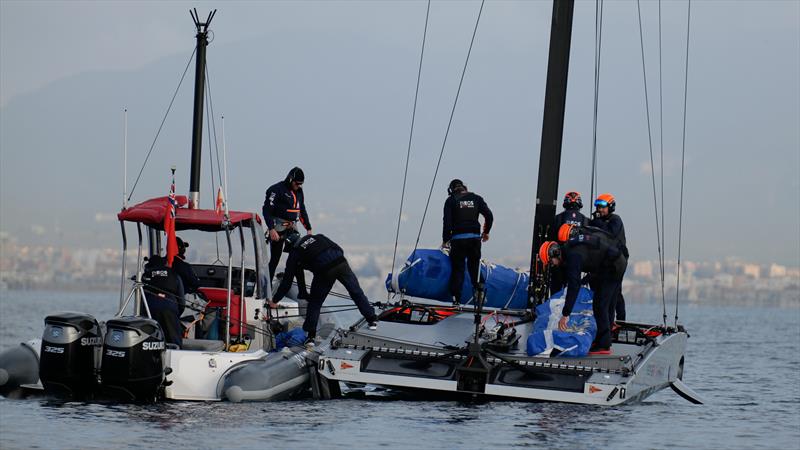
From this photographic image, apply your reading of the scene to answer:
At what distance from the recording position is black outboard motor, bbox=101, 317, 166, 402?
14055mm

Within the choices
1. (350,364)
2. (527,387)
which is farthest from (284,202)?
(527,387)

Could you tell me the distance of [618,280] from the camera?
15.9m

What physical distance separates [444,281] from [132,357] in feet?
17.6

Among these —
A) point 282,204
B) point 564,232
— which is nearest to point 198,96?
point 282,204

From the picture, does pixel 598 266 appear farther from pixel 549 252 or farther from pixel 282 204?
pixel 282 204

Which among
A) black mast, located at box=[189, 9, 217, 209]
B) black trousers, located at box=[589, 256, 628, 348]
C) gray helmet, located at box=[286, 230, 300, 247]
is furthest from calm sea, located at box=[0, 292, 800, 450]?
black mast, located at box=[189, 9, 217, 209]

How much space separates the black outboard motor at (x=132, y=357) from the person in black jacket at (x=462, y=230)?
5013 millimetres

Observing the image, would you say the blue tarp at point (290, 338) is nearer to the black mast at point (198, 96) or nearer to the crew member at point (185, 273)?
the crew member at point (185, 273)

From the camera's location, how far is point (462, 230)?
1800 cm

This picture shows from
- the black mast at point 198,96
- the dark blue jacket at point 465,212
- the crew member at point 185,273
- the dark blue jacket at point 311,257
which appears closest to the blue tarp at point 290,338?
the dark blue jacket at point 311,257

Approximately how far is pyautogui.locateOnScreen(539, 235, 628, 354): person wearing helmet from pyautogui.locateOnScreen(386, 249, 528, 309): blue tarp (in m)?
2.44

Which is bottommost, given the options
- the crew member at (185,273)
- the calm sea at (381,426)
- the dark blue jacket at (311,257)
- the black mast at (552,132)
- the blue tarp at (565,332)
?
the calm sea at (381,426)

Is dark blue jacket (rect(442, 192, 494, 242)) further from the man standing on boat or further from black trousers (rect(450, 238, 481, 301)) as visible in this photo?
the man standing on boat

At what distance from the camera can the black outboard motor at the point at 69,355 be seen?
14.2 m
